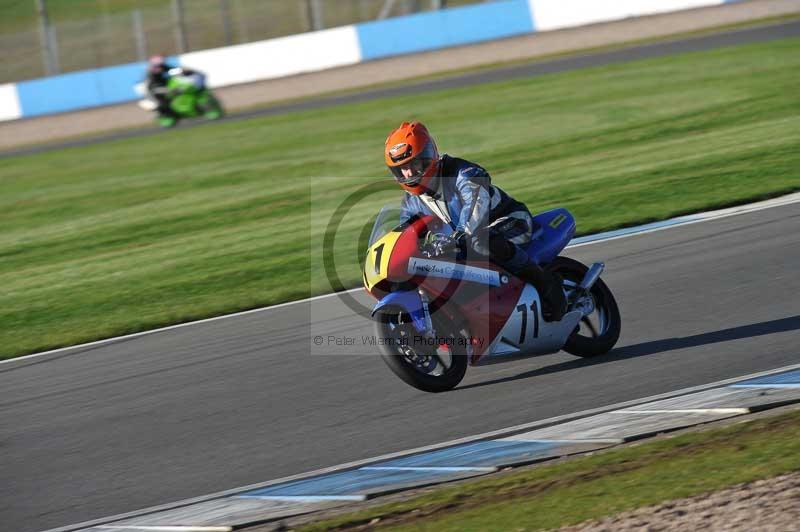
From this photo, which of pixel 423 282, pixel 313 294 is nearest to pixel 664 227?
pixel 313 294

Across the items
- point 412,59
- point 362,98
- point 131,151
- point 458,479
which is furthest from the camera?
point 412,59

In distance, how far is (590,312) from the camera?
7270mm

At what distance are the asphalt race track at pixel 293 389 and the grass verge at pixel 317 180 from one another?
1474 millimetres

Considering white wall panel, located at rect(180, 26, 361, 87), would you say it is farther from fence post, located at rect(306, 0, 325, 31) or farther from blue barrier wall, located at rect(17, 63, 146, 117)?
blue barrier wall, located at rect(17, 63, 146, 117)

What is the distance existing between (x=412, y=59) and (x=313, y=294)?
24.4m

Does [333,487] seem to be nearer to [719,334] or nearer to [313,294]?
[719,334]

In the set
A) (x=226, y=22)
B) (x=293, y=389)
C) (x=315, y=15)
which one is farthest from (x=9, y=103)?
(x=293, y=389)

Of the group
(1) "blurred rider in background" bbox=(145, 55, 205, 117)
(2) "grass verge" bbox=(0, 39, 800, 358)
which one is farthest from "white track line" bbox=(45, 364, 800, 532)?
(1) "blurred rider in background" bbox=(145, 55, 205, 117)

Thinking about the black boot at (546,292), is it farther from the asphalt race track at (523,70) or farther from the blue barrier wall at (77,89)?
the blue barrier wall at (77,89)

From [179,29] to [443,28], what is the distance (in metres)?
9.43

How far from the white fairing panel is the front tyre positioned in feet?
0.67

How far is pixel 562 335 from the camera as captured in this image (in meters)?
7.05

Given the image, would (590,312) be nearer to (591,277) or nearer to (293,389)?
(591,277)

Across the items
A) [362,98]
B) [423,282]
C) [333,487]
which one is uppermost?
[362,98]
